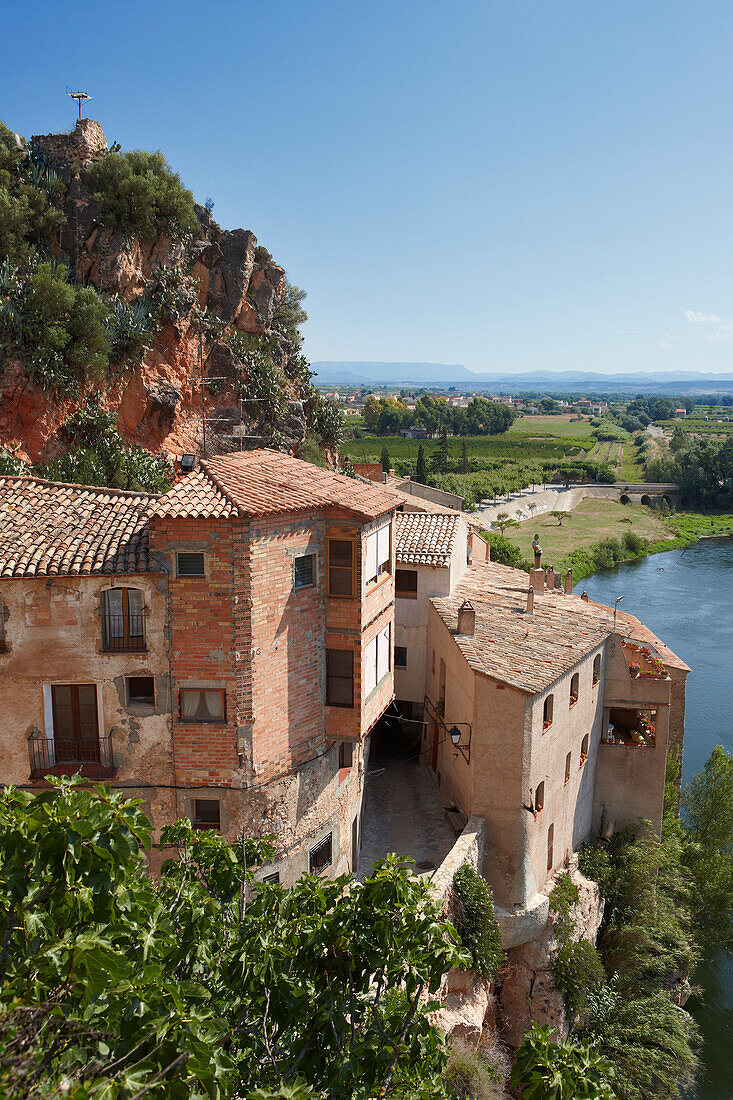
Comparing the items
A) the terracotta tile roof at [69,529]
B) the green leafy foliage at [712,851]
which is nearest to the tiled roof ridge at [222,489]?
the terracotta tile roof at [69,529]

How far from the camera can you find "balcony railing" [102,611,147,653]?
12.1 meters

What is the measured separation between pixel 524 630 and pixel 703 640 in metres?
28.1

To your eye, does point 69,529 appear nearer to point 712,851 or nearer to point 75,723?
point 75,723

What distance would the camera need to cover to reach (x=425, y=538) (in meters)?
20.2

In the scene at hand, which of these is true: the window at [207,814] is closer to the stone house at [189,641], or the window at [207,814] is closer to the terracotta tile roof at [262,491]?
the stone house at [189,641]

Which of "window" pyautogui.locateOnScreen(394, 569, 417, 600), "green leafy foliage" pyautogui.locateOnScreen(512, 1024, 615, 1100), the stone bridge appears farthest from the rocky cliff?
the stone bridge

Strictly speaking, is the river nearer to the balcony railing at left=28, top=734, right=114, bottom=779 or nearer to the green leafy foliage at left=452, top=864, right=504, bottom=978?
the green leafy foliage at left=452, top=864, right=504, bottom=978

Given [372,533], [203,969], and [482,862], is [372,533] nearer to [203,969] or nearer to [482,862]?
[482,862]

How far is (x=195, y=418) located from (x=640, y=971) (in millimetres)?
21107

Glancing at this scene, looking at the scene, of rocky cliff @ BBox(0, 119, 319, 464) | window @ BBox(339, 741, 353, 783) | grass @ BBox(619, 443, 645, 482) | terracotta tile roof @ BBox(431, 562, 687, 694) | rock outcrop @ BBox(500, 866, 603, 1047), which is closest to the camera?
window @ BBox(339, 741, 353, 783)

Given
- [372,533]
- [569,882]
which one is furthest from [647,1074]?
[372,533]

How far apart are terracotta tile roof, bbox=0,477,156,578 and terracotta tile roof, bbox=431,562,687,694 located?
23.2ft

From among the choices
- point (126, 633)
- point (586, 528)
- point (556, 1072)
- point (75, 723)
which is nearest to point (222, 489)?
point (126, 633)

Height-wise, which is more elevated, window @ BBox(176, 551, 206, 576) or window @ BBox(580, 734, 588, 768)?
window @ BBox(176, 551, 206, 576)
